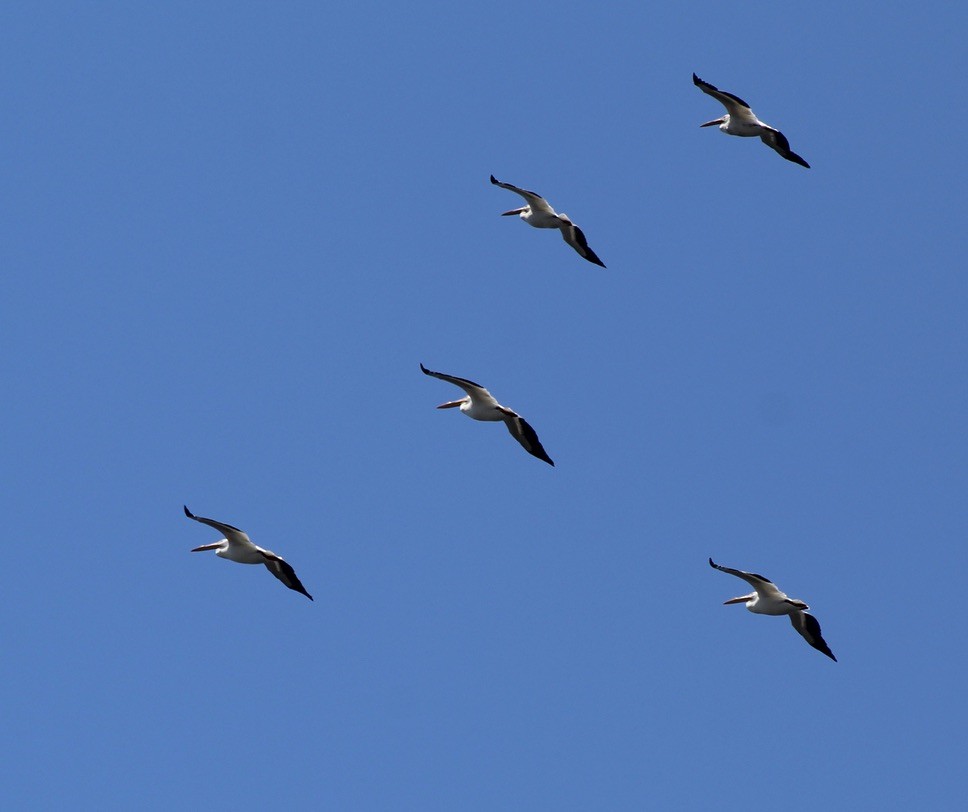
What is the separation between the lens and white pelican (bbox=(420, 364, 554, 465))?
28953mm

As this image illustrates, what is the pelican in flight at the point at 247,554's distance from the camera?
2783 centimetres

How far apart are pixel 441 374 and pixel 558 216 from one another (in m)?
6.02

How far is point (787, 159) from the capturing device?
31328 millimetres

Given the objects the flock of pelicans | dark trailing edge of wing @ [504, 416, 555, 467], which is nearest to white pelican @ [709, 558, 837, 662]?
the flock of pelicans

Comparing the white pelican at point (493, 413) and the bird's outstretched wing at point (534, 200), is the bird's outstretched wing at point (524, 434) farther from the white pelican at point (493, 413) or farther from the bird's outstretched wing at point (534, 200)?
the bird's outstretched wing at point (534, 200)

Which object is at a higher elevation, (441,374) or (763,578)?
(441,374)

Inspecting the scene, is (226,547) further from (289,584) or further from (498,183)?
(498,183)

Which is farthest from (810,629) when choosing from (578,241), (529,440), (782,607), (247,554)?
(247,554)

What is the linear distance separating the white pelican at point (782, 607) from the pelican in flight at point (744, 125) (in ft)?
25.4

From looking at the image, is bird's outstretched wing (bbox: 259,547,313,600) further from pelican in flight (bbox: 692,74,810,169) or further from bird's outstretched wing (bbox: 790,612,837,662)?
pelican in flight (bbox: 692,74,810,169)

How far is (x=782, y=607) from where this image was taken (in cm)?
2956

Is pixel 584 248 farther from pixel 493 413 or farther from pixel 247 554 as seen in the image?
pixel 247 554

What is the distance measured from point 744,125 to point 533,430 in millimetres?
7601

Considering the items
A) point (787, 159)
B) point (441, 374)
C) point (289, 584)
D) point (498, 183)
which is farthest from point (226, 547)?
point (787, 159)
